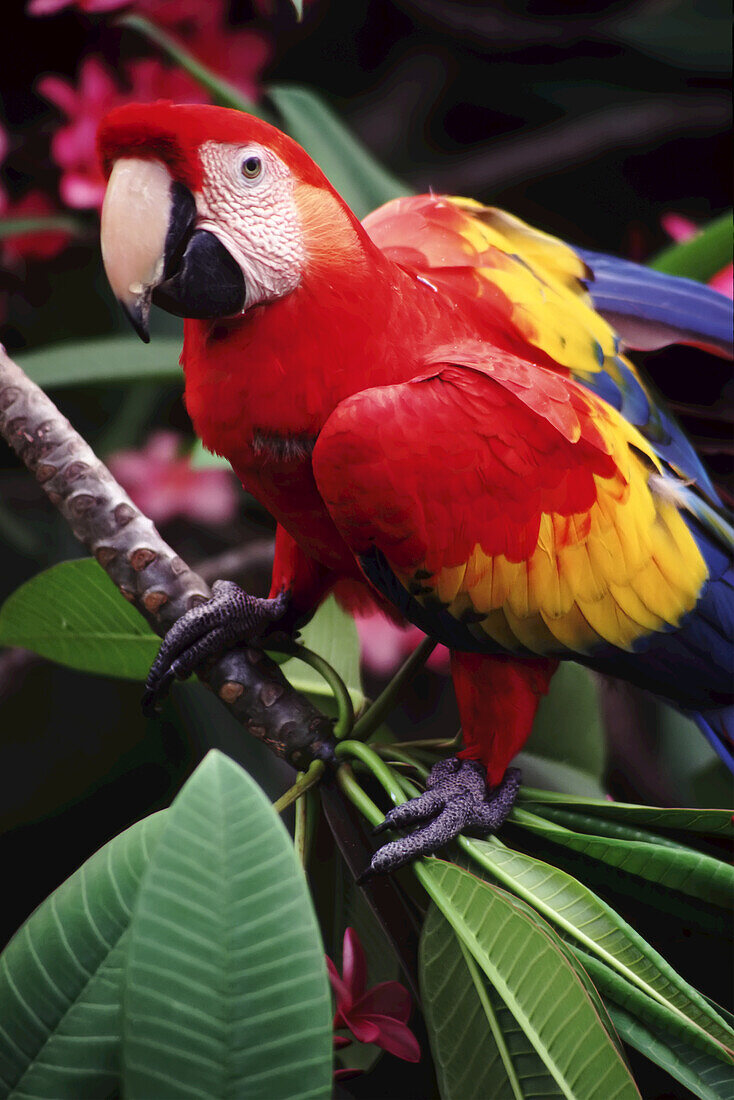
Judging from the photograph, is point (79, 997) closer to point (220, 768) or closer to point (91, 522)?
point (220, 768)

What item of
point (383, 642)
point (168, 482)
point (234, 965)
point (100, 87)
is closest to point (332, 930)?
point (234, 965)

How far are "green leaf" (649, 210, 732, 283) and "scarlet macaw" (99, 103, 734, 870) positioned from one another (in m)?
0.19

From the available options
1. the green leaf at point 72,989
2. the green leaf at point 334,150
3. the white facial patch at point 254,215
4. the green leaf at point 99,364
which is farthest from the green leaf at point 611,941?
the green leaf at point 334,150

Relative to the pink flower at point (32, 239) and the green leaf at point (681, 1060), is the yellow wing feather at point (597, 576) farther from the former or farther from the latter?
the pink flower at point (32, 239)

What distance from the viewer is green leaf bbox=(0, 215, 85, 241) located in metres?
0.82

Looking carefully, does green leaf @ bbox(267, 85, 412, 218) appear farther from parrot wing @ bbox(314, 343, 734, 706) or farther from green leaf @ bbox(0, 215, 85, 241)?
parrot wing @ bbox(314, 343, 734, 706)

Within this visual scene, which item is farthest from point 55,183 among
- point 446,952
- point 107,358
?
point 446,952

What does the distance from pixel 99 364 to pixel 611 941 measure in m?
0.57

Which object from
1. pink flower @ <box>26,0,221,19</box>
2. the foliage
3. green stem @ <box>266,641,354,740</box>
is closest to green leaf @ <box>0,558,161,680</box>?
the foliage

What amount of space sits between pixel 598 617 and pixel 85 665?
0.35 meters

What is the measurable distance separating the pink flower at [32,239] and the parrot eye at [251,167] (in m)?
0.51

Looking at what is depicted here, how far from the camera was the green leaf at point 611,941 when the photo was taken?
43cm

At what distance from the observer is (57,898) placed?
0.40m

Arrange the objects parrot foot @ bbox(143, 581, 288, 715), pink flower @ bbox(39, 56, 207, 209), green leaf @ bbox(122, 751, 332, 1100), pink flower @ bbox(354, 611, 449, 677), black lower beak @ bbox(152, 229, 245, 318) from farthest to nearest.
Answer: pink flower @ bbox(354, 611, 449, 677) < pink flower @ bbox(39, 56, 207, 209) < parrot foot @ bbox(143, 581, 288, 715) < black lower beak @ bbox(152, 229, 245, 318) < green leaf @ bbox(122, 751, 332, 1100)
